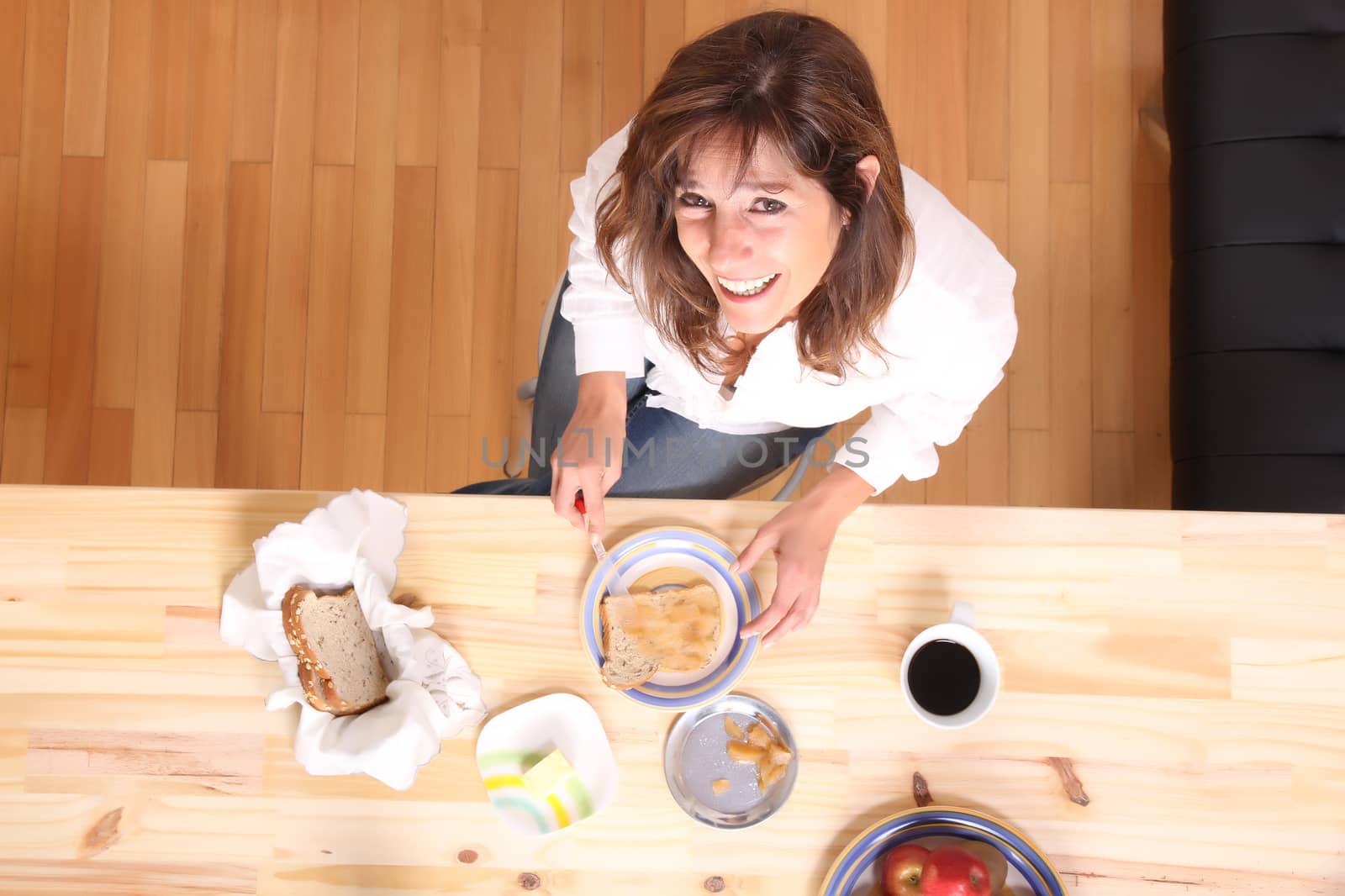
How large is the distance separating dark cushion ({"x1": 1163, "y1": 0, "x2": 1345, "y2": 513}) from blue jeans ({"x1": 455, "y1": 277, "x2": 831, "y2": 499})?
627 millimetres

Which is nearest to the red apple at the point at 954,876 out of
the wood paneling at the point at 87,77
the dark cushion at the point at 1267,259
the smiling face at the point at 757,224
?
the smiling face at the point at 757,224

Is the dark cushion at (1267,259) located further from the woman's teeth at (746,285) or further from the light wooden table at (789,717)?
the woman's teeth at (746,285)

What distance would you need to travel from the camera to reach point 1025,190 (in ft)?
6.56

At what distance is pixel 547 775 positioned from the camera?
1025mm

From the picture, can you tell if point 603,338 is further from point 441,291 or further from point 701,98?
point 441,291

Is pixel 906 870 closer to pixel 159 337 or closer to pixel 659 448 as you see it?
pixel 659 448

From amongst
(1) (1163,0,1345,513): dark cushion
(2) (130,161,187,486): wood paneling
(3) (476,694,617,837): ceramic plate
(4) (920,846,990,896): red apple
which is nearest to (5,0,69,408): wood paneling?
(2) (130,161,187,486): wood paneling

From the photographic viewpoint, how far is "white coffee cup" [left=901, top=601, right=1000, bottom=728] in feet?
3.31

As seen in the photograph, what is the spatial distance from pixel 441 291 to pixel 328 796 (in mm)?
1224

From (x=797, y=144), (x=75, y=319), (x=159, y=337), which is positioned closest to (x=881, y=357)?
(x=797, y=144)

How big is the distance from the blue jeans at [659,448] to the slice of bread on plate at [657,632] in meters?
0.34

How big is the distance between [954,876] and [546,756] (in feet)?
1.54

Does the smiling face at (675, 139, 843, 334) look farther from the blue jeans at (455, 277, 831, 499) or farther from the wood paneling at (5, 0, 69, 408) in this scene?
the wood paneling at (5, 0, 69, 408)

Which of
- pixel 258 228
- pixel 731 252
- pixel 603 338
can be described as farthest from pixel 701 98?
pixel 258 228
